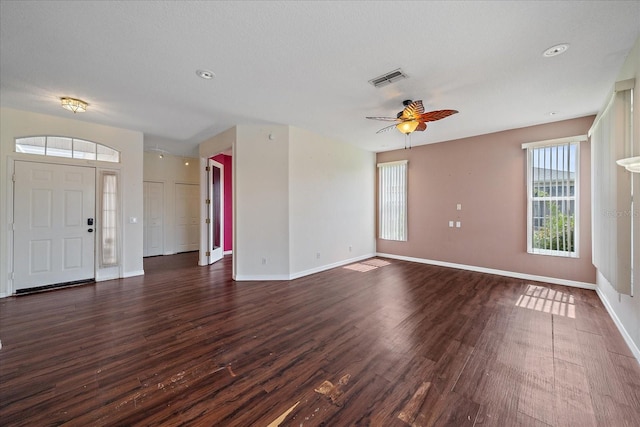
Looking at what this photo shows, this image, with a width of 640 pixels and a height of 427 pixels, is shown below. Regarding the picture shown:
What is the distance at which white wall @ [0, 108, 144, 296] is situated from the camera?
378 cm

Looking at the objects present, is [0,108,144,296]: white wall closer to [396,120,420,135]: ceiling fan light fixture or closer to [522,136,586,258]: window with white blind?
[396,120,420,135]: ceiling fan light fixture

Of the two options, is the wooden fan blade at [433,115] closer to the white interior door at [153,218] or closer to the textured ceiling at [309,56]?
the textured ceiling at [309,56]

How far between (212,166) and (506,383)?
632cm

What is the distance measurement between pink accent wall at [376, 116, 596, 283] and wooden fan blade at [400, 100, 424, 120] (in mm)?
2804

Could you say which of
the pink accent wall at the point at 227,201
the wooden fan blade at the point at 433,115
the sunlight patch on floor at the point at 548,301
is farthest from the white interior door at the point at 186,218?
the sunlight patch on floor at the point at 548,301

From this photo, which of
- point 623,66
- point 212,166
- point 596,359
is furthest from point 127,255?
point 623,66

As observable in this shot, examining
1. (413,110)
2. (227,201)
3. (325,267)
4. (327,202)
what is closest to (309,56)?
(413,110)

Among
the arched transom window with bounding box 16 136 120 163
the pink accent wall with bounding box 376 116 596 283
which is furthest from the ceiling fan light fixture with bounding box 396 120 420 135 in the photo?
the arched transom window with bounding box 16 136 120 163

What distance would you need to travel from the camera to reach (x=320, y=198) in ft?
17.5

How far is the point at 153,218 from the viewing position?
711 cm

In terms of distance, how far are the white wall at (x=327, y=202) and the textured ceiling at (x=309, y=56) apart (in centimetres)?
118

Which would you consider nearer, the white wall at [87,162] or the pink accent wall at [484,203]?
the white wall at [87,162]

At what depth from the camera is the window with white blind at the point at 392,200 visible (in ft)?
21.0

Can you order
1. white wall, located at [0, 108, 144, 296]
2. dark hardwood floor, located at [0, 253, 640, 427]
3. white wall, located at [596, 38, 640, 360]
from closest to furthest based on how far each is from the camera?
dark hardwood floor, located at [0, 253, 640, 427] < white wall, located at [596, 38, 640, 360] < white wall, located at [0, 108, 144, 296]
